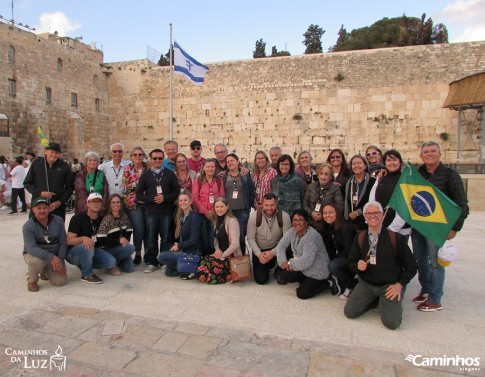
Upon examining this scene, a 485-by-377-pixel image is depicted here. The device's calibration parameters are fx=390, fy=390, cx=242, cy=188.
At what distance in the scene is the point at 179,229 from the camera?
5156 millimetres

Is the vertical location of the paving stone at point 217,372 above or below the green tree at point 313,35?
below

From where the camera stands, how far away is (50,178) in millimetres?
5297

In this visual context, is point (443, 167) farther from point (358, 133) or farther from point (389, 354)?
point (358, 133)

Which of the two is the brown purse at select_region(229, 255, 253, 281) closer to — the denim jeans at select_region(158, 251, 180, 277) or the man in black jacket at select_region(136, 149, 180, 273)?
the denim jeans at select_region(158, 251, 180, 277)

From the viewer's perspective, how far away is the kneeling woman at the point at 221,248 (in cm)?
474

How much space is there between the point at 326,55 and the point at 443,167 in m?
15.2

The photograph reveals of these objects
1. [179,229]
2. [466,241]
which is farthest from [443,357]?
[466,241]

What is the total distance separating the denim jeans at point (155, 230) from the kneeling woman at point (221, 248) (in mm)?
846

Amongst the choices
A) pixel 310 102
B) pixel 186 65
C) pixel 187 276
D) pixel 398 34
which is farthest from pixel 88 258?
pixel 398 34

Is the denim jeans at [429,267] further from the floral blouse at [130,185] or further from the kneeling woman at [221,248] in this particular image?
the floral blouse at [130,185]

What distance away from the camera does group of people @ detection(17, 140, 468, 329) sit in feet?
12.4

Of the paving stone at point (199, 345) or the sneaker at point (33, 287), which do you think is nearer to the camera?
the paving stone at point (199, 345)

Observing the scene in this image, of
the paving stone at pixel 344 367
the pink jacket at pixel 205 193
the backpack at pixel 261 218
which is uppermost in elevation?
the pink jacket at pixel 205 193

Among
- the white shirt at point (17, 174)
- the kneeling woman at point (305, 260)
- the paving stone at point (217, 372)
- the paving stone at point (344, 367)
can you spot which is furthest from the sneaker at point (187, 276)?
the white shirt at point (17, 174)
